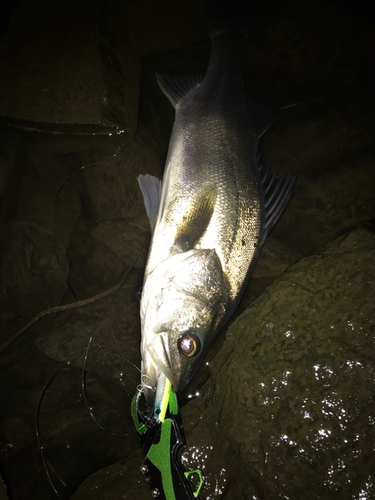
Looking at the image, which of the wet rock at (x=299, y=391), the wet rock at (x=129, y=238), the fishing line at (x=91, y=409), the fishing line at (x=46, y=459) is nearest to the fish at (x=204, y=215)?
the wet rock at (x=299, y=391)

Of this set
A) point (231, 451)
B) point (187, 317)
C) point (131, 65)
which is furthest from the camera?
point (131, 65)

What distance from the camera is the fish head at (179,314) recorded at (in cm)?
191

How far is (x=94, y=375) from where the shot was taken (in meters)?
2.81

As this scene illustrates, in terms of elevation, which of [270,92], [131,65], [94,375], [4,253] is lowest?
[94,375]

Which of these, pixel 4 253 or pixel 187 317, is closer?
pixel 187 317

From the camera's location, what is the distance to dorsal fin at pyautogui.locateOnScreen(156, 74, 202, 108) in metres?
3.00

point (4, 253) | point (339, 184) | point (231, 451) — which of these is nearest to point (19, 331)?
point (4, 253)

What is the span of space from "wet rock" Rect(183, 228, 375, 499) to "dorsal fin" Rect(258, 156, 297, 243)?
501mm

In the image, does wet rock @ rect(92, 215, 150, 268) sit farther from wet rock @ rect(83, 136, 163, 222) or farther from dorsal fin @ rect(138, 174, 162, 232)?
dorsal fin @ rect(138, 174, 162, 232)

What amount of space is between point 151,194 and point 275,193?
3.75ft

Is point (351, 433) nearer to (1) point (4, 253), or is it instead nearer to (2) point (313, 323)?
(2) point (313, 323)

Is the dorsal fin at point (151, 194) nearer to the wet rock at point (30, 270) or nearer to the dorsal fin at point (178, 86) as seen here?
the dorsal fin at point (178, 86)

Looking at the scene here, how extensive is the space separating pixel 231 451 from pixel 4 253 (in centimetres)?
286

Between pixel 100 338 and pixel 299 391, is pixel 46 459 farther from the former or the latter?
pixel 299 391
